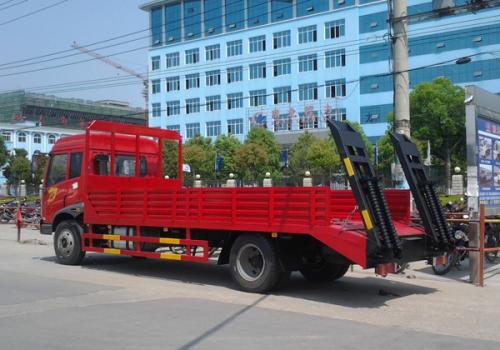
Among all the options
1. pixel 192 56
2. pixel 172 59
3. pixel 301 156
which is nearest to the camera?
pixel 301 156

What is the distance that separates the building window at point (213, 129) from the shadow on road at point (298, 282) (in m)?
62.7

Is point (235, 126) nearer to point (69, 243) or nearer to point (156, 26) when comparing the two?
point (156, 26)

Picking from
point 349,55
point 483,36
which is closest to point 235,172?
point 349,55

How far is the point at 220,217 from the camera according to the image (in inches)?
416

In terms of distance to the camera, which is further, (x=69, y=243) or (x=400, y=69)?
(x=400, y=69)

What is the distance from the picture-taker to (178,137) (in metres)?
15.2

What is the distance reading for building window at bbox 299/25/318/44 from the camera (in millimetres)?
67625

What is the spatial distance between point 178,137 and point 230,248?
5211mm

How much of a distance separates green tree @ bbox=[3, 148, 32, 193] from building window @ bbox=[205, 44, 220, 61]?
26.0 meters

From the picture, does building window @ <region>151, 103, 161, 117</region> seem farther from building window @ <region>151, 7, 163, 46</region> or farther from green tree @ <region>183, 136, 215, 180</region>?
green tree @ <region>183, 136, 215, 180</region>

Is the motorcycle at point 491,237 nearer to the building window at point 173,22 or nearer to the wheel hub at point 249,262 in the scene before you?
the wheel hub at point 249,262

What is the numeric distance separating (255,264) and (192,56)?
235ft

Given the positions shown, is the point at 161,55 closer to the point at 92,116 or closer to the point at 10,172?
the point at 10,172

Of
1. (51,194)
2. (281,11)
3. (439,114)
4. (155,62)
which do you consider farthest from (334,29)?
(51,194)
